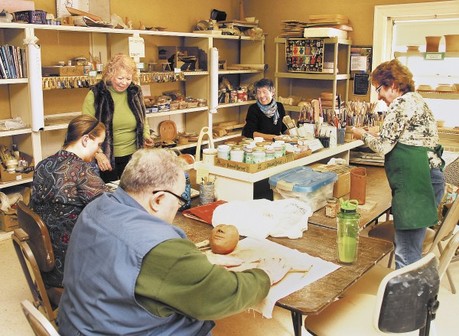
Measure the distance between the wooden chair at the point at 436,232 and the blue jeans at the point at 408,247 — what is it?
0.07m

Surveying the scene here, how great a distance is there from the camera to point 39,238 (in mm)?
2127

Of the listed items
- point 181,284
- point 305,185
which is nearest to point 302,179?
point 305,185

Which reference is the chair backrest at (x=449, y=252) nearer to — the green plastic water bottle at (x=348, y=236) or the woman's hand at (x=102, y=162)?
the green plastic water bottle at (x=348, y=236)

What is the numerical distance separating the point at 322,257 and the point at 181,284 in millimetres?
890

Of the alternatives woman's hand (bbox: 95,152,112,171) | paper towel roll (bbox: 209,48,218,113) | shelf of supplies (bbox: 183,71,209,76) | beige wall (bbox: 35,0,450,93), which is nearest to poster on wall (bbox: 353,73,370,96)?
beige wall (bbox: 35,0,450,93)

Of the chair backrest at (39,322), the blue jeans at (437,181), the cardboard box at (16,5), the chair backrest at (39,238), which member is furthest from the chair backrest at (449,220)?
the cardboard box at (16,5)

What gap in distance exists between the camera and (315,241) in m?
2.20

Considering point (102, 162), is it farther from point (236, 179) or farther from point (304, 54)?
point (304, 54)

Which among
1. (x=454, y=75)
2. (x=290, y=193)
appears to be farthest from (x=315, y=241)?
(x=454, y=75)

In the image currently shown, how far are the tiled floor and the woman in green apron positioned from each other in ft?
1.67

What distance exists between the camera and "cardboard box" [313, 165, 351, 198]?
110 inches

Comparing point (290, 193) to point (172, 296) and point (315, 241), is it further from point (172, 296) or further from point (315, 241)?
point (172, 296)

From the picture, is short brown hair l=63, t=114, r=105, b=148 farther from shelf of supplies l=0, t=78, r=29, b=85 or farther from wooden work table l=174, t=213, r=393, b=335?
shelf of supplies l=0, t=78, r=29, b=85

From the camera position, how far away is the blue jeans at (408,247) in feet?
8.93
